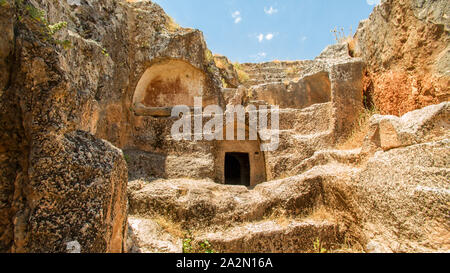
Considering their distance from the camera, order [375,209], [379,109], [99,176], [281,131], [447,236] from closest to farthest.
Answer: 1. [99,176]
2. [447,236]
3. [375,209]
4. [379,109]
5. [281,131]

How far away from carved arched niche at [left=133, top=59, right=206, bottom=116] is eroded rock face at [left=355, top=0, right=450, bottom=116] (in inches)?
184

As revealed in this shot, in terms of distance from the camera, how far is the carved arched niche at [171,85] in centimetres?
811

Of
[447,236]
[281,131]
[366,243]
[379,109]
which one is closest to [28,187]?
[447,236]

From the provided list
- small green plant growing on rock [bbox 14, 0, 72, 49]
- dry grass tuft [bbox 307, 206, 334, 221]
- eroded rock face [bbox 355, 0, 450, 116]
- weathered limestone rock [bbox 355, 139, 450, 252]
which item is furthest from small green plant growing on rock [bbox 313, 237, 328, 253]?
small green plant growing on rock [bbox 14, 0, 72, 49]

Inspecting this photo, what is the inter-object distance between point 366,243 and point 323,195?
3.25ft

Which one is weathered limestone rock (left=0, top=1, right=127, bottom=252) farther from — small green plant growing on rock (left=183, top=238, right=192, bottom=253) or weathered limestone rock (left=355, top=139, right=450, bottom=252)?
weathered limestone rock (left=355, top=139, right=450, bottom=252)

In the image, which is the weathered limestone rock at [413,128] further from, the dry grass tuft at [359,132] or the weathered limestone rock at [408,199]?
the dry grass tuft at [359,132]

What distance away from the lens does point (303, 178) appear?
177 inches

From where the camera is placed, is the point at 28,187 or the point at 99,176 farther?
the point at 99,176

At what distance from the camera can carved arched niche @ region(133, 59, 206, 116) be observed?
26.6ft

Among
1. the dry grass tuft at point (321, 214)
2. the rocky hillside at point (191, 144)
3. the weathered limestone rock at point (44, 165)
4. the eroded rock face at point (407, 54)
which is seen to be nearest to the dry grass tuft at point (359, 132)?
the rocky hillside at point (191, 144)

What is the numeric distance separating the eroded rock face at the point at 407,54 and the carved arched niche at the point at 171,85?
468 cm

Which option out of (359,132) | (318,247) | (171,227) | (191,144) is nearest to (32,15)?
(171,227)
